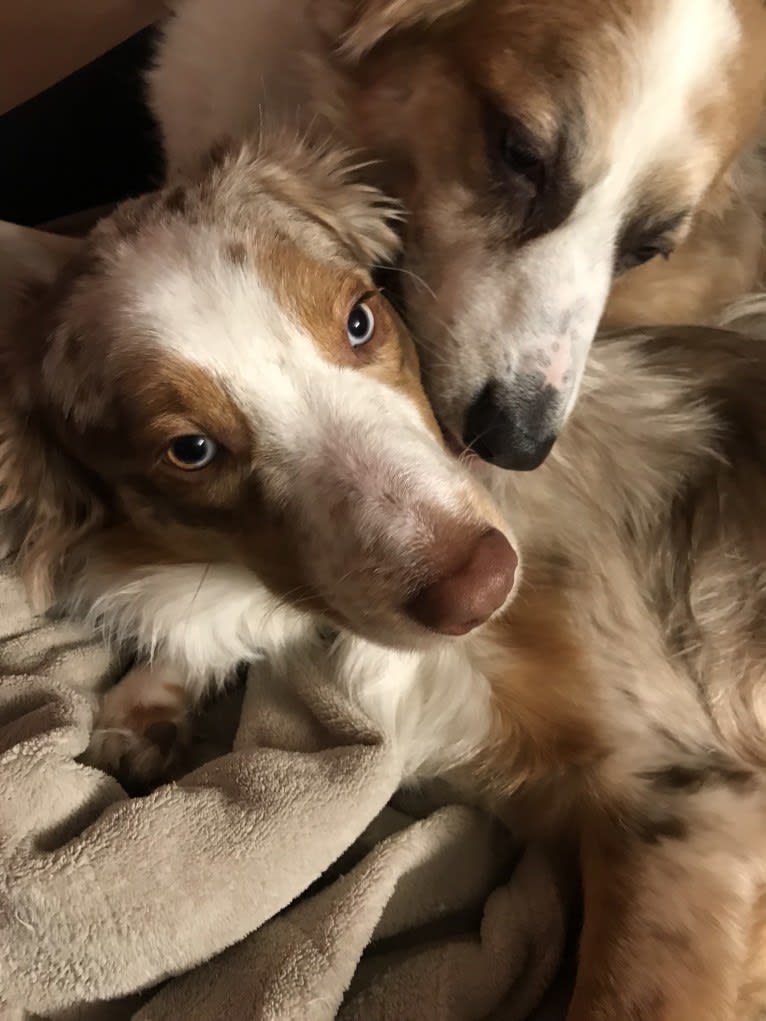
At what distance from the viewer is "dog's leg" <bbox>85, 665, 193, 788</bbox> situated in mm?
1594

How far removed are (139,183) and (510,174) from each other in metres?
1.18

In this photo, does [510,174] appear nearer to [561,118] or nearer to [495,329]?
[561,118]

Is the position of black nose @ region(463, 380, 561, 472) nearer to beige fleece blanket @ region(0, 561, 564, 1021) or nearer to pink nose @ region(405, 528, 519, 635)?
pink nose @ region(405, 528, 519, 635)

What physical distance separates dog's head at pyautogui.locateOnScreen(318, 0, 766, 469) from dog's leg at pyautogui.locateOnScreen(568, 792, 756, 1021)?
0.56 metres

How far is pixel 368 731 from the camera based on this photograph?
155 centimetres

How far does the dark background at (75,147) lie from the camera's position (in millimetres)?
2588

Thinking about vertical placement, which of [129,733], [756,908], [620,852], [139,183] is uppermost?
[139,183]

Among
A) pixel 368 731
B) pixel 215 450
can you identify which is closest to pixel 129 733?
pixel 368 731

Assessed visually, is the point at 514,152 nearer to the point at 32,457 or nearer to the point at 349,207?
the point at 349,207

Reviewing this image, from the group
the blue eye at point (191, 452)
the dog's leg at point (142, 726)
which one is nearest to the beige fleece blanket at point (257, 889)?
the dog's leg at point (142, 726)

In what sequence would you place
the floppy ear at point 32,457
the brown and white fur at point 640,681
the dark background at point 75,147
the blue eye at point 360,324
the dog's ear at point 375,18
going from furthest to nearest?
1. the dark background at point 75,147
2. the dog's ear at point 375,18
3. the floppy ear at point 32,457
4. the blue eye at point 360,324
5. the brown and white fur at point 640,681

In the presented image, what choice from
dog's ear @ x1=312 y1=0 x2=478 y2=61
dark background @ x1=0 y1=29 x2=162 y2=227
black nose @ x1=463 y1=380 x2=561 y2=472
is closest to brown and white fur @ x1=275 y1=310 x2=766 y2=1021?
black nose @ x1=463 y1=380 x2=561 y2=472

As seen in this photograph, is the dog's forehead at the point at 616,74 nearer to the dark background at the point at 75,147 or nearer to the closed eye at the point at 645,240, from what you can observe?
the closed eye at the point at 645,240

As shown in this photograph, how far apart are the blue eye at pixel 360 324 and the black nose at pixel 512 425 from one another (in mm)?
196
